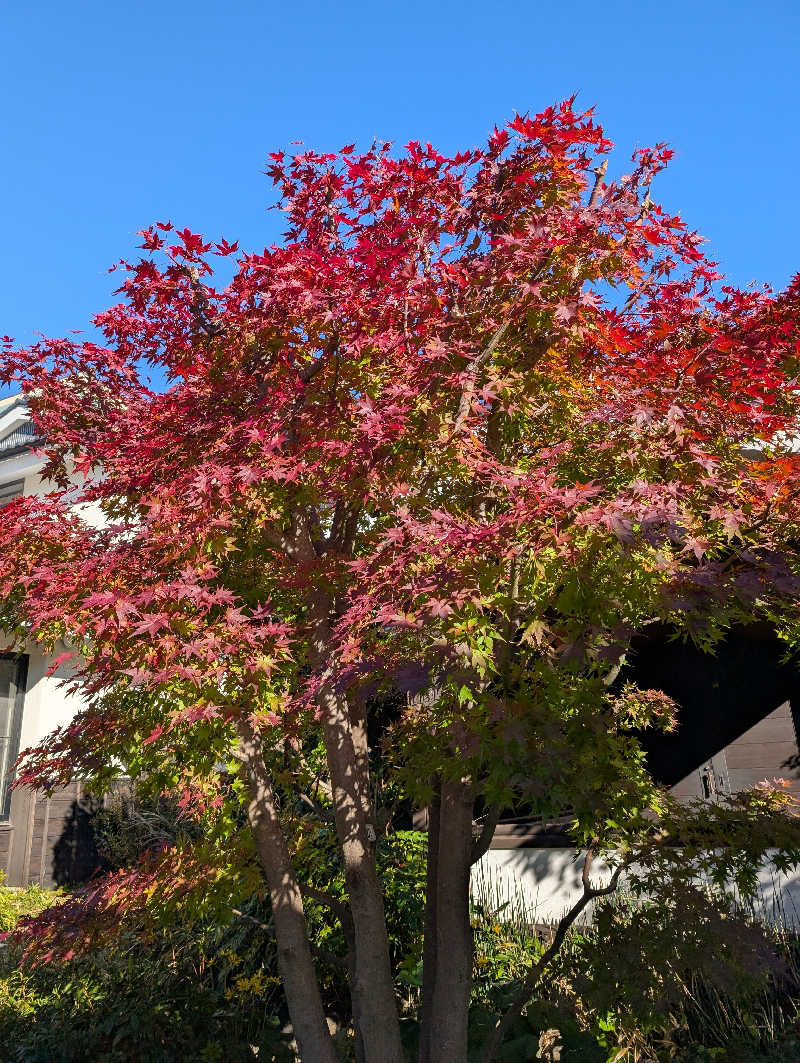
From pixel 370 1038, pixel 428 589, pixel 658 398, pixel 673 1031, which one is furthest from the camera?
pixel 673 1031

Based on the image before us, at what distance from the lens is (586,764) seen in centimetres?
404

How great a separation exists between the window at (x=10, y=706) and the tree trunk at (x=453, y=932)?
896 cm

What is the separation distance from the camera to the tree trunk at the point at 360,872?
15.0 feet

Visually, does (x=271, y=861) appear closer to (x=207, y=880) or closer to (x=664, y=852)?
(x=207, y=880)

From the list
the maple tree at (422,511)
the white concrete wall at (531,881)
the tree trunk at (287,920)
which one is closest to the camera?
the maple tree at (422,511)

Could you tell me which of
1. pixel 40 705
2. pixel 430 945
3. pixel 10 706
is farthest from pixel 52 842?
pixel 430 945

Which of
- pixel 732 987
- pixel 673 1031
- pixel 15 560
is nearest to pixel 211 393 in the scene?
pixel 15 560

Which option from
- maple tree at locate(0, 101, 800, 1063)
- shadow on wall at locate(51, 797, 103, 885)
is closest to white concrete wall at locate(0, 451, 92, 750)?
shadow on wall at locate(51, 797, 103, 885)

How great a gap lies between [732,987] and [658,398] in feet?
8.72

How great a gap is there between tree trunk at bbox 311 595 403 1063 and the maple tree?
16 mm

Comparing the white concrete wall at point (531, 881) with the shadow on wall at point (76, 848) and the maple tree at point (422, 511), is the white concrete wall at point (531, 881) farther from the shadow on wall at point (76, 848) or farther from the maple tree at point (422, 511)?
the shadow on wall at point (76, 848)

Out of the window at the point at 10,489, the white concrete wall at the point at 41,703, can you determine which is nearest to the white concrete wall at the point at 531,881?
the white concrete wall at the point at 41,703

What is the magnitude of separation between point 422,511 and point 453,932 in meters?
2.26

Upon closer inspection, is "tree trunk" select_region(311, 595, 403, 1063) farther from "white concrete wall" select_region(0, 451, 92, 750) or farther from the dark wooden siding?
"white concrete wall" select_region(0, 451, 92, 750)
